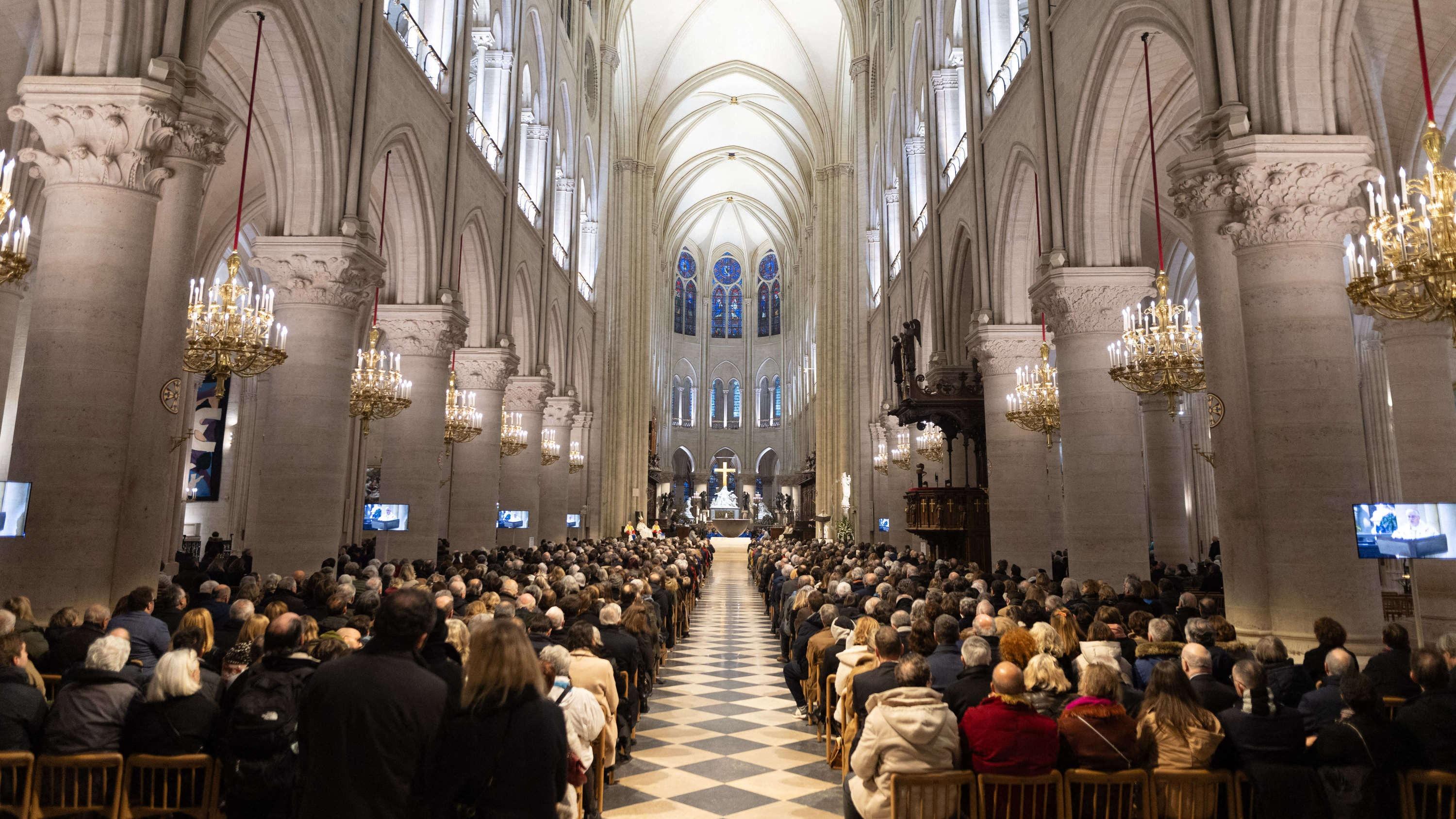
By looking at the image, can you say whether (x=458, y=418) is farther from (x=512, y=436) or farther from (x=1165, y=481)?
(x=1165, y=481)

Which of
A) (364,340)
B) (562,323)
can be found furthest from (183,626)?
(562,323)

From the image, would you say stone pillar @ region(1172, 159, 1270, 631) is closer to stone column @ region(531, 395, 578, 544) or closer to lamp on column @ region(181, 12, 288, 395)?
lamp on column @ region(181, 12, 288, 395)

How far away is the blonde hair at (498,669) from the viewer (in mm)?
2516

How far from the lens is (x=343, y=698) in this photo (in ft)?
7.98

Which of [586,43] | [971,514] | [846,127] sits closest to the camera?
[971,514]

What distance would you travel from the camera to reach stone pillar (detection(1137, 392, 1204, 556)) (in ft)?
45.8

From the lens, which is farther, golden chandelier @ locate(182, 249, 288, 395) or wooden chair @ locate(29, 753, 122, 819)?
golden chandelier @ locate(182, 249, 288, 395)

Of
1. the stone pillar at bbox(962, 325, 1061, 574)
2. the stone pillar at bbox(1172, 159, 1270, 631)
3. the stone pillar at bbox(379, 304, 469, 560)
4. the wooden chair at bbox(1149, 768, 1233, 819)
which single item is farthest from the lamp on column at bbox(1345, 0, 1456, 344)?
the stone pillar at bbox(379, 304, 469, 560)

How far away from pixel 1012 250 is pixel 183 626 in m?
12.8

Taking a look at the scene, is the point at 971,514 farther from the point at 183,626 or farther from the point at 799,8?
the point at 799,8

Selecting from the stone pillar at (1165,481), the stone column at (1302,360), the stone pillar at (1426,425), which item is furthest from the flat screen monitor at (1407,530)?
the stone pillar at (1165,481)

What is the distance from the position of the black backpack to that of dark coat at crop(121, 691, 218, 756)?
0.38 feet

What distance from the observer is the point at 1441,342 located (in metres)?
11.2

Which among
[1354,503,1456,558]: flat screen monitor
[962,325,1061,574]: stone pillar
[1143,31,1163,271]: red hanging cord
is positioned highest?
[1143,31,1163,271]: red hanging cord
